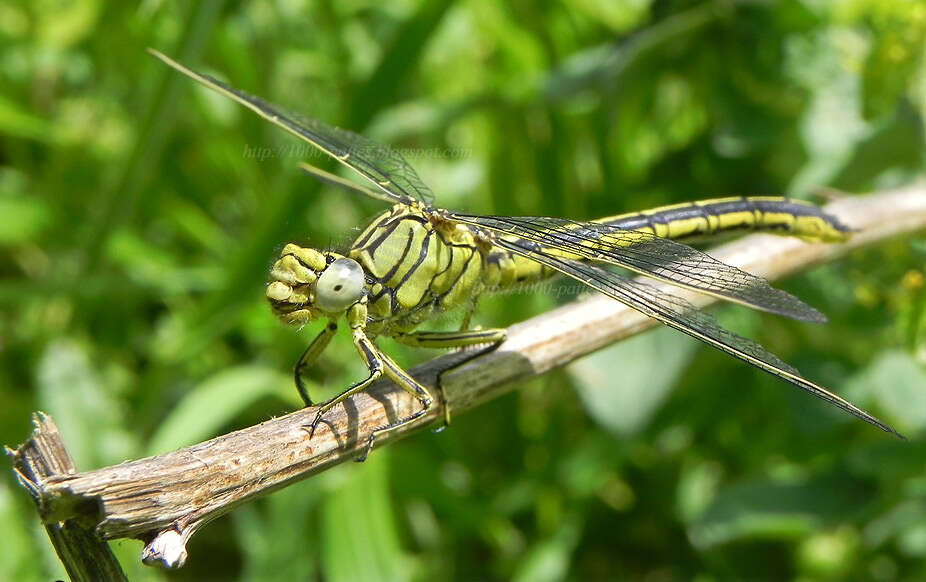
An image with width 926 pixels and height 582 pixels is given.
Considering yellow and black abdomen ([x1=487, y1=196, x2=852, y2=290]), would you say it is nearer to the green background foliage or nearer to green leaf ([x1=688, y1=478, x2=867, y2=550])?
the green background foliage

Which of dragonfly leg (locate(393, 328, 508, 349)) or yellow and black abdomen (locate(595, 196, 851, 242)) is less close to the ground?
yellow and black abdomen (locate(595, 196, 851, 242))

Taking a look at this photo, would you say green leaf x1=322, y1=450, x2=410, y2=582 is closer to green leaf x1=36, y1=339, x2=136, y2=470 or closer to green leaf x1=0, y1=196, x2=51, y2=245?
green leaf x1=36, y1=339, x2=136, y2=470

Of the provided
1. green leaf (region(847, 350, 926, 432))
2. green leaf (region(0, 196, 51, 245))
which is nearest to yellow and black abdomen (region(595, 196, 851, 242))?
green leaf (region(847, 350, 926, 432))

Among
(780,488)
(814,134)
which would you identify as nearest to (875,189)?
(814,134)

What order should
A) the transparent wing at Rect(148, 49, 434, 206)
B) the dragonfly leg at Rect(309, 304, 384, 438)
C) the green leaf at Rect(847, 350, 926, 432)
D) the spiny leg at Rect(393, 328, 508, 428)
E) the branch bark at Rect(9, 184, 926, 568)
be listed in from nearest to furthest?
the branch bark at Rect(9, 184, 926, 568)
the dragonfly leg at Rect(309, 304, 384, 438)
the spiny leg at Rect(393, 328, 508, 428)
the transparent wing at Rect(148, 49, 434, 206)
the green leaf at Rect(847, 350, 926, 432)

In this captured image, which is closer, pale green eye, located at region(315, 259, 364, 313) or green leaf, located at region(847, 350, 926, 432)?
pale green eye, located at region(315, 259, 364, 313)

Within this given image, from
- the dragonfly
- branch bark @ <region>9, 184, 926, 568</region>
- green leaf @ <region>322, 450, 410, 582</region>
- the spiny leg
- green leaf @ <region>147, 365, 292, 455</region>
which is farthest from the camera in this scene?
green leaf @ <region>147, 365, 292, 455</region>

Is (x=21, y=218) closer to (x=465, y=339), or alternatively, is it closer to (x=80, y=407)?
(x=80, y=407)

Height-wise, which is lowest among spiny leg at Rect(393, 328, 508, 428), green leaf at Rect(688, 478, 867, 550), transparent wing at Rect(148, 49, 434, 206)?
green leaf at Rect(688, 478, 867, 550)
